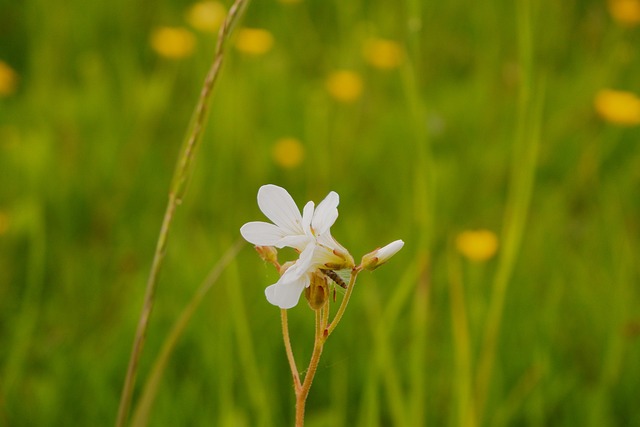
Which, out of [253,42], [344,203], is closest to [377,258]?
[344,203]

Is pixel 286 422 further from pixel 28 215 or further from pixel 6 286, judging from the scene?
pixel 28 215

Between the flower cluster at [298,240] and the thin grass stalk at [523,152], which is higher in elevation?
the thin grass stalk at [523,152]

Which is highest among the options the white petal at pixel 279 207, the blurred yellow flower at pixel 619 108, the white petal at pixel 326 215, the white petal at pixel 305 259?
the blurred yellow flower at pixel 619 108

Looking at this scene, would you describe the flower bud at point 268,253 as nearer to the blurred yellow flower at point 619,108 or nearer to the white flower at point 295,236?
the white flower at point 295,236

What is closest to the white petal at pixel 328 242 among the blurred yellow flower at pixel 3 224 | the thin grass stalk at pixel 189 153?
the thin grass stalk at pixel 189 153

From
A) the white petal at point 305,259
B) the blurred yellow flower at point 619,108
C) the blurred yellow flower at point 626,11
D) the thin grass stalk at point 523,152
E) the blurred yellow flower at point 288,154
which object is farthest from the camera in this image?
the blurred yellow flower at point 626,11

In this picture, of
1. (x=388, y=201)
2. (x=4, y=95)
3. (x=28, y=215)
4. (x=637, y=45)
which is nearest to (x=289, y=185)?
(x=388, y=201)
